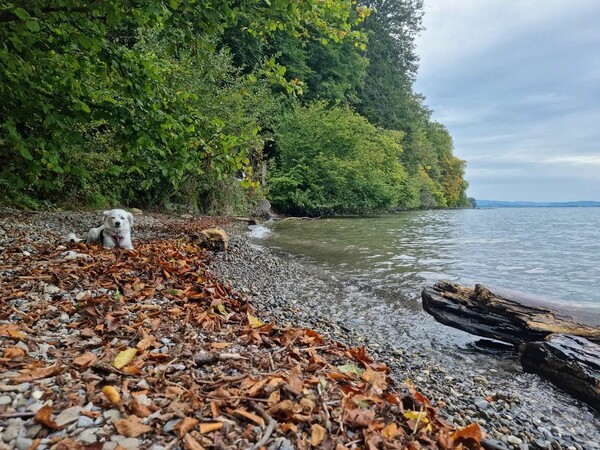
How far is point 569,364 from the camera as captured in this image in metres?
3.78

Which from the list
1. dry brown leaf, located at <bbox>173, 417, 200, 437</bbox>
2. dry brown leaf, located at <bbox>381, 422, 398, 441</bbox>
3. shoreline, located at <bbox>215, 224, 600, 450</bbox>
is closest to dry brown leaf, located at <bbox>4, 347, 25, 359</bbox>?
dry brown leaf, located at <bbox>173, 417, 200, 437</bbox>

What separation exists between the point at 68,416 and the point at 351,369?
179 centimetres

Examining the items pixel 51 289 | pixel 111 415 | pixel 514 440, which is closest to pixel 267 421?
pixel 111 415

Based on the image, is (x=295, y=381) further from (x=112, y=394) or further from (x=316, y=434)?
(x=112, y=394)

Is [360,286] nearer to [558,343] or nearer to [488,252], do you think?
[558,343]

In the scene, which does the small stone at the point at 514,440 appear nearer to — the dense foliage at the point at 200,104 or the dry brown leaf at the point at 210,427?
the dry brown leaf at the point at 210,427

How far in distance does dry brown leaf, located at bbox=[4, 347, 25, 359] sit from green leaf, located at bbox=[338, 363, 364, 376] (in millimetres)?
2064

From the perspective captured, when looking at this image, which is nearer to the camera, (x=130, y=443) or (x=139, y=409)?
(x=130, y=443)

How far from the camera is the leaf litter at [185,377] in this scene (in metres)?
1.72

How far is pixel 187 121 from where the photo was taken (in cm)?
507

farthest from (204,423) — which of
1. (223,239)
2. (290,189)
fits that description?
(290,189)

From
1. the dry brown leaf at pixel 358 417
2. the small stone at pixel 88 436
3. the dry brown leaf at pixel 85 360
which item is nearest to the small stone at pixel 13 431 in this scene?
the small stone at pixel 88 436

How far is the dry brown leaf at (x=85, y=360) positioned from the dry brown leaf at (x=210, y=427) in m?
0.92

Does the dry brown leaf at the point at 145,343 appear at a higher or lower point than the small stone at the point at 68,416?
lower
